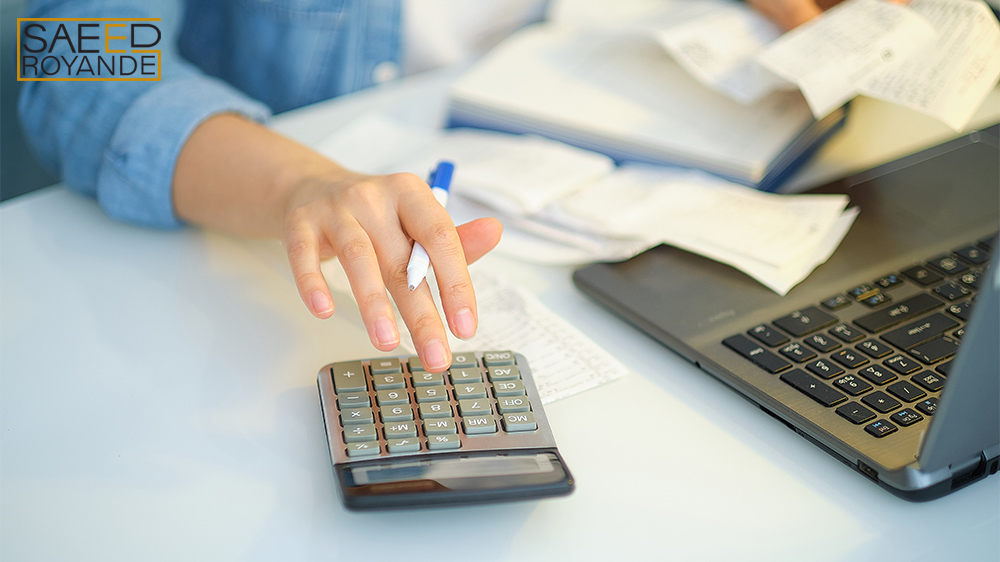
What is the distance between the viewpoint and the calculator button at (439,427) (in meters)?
0.40

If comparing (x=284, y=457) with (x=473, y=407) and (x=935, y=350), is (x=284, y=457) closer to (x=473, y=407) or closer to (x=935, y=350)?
(x=473, y=407)

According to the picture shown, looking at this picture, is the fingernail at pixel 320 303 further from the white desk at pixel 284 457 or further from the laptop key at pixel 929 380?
the laptop key at pixel 929 380

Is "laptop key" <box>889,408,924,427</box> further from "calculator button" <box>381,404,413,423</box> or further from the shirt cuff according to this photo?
the shirt cuff

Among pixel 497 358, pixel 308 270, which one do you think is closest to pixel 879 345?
pixel 497 358

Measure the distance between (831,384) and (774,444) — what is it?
0.05 meters

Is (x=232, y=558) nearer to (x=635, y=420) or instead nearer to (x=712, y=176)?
(x=635, y=420)

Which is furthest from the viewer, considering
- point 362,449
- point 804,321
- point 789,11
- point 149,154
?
point 789,11

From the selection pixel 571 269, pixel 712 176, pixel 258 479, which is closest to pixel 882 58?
pixel 712 176

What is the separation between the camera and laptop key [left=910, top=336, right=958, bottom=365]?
0.45 m

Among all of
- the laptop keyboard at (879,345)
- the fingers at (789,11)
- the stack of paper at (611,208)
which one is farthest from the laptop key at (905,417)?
the fingers at (789,11)

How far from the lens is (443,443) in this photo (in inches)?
15.6

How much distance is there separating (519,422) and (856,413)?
178mm

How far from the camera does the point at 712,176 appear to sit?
2.23ft

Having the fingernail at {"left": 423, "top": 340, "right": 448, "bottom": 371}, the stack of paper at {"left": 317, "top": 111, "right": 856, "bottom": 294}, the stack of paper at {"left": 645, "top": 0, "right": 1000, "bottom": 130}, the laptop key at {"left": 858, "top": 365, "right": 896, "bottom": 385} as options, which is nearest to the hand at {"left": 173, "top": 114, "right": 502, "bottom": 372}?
the fingernail at {"left": 423, "top": 340, "right": 448, "bottom": 371}
